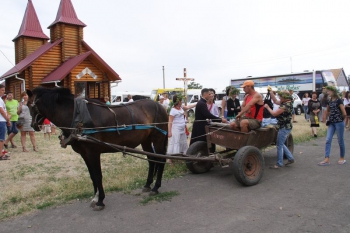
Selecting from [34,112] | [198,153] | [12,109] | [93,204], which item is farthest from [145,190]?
[12,109]

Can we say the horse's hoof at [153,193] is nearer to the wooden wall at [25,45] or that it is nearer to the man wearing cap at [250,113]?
the man wearing cap at [250,113]

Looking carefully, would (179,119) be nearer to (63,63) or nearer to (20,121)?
(20,121)

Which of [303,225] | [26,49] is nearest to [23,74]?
[26,49]

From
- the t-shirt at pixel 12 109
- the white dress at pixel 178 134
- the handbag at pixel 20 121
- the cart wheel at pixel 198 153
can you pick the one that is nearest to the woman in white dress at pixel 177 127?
the white dress at pixel 178 134

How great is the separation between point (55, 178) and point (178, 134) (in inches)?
116

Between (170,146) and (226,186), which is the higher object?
(170,146)

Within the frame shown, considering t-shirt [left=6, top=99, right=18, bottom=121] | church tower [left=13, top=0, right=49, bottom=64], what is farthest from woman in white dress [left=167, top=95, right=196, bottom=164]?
church tower [left=13, top=0, right=49, bottom=64]

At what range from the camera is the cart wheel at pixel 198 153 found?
20.9ft

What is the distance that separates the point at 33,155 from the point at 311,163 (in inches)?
308

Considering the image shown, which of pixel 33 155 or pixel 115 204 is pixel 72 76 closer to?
pixel 33 155

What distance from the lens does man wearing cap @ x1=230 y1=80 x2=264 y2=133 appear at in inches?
226

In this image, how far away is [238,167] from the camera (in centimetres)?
526

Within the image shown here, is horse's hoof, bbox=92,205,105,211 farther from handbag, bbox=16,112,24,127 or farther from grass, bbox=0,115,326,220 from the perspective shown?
handbag, bbox=16,112,24,127

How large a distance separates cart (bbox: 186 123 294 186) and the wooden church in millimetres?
13093
